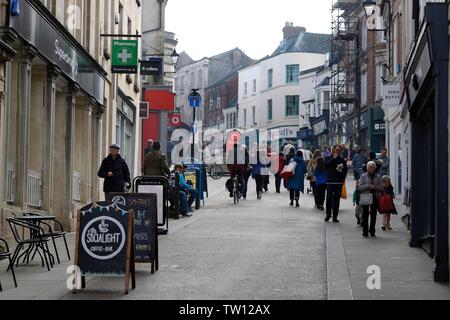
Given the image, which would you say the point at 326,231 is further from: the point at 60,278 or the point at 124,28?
the point at 124,28

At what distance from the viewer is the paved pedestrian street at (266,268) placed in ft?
32.2

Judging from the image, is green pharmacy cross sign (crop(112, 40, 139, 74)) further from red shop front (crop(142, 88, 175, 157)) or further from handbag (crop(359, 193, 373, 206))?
red shop front (crop(142, 88, 175, 157))

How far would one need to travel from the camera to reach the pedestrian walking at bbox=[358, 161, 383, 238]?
15961 millimetres

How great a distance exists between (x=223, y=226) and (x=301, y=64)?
206ft

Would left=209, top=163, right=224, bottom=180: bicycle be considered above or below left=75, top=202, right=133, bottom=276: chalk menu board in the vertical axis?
above

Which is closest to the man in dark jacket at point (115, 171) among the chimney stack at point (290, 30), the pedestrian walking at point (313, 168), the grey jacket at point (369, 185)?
the grey jacket at point (369, 185)

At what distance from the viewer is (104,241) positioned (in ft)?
32.3

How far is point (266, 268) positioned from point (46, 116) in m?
6.93

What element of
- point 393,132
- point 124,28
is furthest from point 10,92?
point 393,132

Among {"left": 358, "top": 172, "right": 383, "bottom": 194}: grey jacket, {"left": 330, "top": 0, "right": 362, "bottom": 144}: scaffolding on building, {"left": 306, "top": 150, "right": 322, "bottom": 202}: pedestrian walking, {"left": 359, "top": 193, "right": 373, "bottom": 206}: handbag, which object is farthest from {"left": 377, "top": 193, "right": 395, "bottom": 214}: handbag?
{"left": 330, "top": 0, "right": 362, "bottom": 144}: scaffolding on building

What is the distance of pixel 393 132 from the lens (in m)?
29.1

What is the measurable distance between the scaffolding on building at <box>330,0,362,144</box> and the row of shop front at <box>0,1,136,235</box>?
105 ft

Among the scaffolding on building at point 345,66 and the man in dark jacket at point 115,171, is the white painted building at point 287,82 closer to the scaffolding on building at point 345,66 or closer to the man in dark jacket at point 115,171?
the scaffolding on building at point 345,66

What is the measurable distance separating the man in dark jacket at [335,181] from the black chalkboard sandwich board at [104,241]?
387 inches
